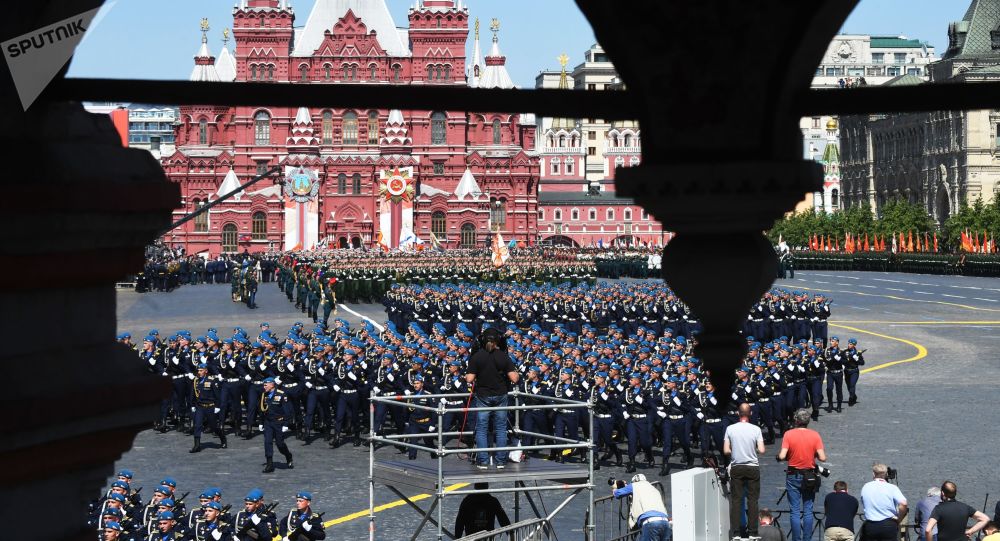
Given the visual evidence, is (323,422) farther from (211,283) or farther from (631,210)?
(631,210)

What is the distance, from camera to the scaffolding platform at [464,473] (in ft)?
38.4

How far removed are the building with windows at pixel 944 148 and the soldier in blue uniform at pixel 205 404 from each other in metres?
66.6

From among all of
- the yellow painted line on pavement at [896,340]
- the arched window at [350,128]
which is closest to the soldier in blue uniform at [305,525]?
the yellow painted line on pavement at [896,340]

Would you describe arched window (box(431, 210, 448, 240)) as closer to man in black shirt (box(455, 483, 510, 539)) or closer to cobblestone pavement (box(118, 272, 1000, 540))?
cobblestone pavement (box(118, 272, 1000, 540))

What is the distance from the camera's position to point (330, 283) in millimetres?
46531

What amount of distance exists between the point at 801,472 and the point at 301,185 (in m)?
64.7

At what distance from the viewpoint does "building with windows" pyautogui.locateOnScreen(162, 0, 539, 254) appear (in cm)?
9594

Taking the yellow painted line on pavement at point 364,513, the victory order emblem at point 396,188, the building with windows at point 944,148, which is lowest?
the yellow painted line on pavement at point 364,513

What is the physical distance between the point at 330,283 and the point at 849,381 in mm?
23522

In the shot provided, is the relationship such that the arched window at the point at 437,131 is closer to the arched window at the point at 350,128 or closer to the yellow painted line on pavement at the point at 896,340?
the arched window at the point at 350,128

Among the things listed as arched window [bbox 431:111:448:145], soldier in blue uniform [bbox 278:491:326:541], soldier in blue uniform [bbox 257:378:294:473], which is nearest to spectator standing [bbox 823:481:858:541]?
soldier in blue uniform [bbox 278:491:326:541]

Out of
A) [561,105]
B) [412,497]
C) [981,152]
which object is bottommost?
[412,497]

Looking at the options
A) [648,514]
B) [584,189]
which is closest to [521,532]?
[648,514]

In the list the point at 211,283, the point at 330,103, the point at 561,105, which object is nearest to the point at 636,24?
the point at 561,105
